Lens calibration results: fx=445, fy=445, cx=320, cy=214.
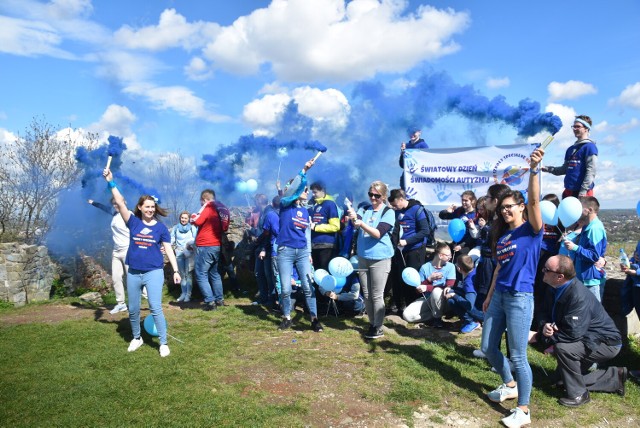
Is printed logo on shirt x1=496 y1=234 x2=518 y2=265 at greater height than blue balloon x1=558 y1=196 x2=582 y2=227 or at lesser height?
lesser

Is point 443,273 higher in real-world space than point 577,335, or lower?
higher

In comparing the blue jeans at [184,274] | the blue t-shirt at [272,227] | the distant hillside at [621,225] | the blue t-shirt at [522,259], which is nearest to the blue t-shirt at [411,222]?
the blue t-shirt at [272,227]

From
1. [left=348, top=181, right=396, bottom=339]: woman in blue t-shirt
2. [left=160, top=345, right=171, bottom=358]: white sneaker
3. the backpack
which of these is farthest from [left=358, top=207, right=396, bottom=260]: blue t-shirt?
[left=160, top=345, right=171, bottom=358]: white sneaker

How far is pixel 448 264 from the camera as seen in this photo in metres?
6.82

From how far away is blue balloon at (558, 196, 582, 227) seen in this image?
5.28 m

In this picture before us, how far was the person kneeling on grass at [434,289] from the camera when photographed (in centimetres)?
670

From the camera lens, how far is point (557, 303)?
14.9 feet

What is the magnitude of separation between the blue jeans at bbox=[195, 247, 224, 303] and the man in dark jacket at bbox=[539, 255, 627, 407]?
564cm

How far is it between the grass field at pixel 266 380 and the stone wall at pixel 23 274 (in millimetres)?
4946

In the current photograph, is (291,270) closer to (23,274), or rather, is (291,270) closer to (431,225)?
(431,225)

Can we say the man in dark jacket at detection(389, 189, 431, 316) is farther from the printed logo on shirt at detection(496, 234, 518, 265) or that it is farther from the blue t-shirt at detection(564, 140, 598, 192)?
the printed logo on shirt at detection(496, 234, 518, 265)

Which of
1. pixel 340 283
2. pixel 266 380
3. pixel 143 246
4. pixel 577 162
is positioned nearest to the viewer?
pixel 266 380

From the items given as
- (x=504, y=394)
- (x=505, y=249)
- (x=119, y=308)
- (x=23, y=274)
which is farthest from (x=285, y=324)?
(x=23, y=274)

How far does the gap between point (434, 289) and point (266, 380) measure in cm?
304
